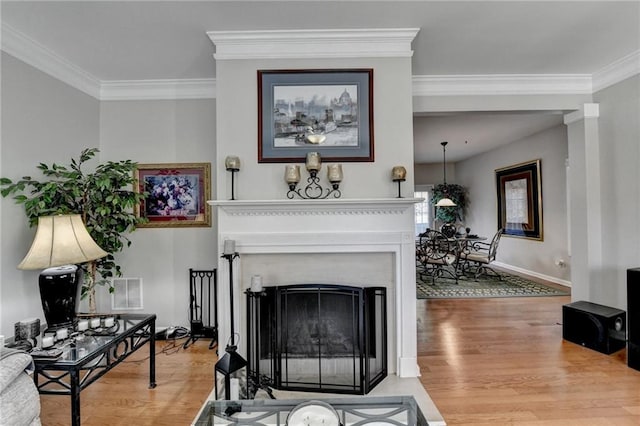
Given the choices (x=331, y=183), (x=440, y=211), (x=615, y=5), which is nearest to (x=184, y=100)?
(x=331, y=183)

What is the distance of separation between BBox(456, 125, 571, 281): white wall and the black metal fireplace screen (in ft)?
14.9

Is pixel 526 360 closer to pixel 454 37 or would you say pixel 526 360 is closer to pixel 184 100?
pixel 454 37

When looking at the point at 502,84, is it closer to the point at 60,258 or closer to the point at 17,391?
the point at 60,258

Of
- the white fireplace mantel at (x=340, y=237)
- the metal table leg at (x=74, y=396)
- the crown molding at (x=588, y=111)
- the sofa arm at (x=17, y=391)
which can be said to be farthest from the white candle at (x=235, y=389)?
the crown molding at (x=588, y=111)

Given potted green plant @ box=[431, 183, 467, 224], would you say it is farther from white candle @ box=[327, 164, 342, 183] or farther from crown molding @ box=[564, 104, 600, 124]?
white candle @ box=[327, 164, 342, 183]

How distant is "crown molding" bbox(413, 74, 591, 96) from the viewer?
3.21 meters

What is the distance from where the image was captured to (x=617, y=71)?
304 cm

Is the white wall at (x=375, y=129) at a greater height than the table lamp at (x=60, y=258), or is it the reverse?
the white wall at (x=375, y=129)

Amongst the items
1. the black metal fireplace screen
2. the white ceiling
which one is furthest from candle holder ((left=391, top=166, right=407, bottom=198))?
the white ceiling

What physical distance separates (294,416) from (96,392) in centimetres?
181

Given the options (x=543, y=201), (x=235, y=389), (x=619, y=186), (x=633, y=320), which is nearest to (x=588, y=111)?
(x=619, y=186)

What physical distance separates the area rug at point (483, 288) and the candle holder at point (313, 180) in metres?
2.99

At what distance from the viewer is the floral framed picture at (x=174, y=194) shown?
3318 millimetres

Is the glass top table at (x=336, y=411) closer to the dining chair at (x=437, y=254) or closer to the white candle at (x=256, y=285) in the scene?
the white candle at (x=256, y=285)
